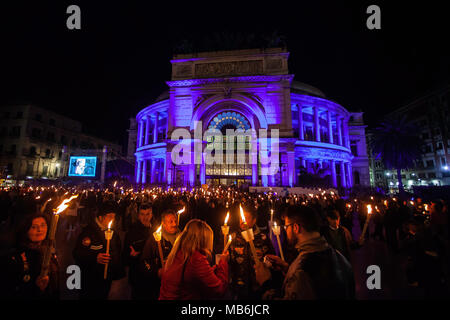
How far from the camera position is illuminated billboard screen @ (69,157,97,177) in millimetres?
29188

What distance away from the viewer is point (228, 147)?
29.7m

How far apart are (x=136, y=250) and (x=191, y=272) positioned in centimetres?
182

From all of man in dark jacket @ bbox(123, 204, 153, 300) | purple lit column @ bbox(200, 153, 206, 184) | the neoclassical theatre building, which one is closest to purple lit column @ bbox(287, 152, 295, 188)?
the neoclassical theatre building

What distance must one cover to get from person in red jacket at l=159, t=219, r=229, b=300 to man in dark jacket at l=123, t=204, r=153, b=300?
1.16 m

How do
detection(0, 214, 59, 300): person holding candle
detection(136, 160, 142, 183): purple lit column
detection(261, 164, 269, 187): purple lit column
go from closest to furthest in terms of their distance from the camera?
detection(0, 214, 59, 300): person holding candle, detection(261, 164, 269, 187): purple lit column, detection(136, 160, 142, 183): purple lit column

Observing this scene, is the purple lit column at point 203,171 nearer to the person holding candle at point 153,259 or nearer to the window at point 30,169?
the person holding candle at point 153,259

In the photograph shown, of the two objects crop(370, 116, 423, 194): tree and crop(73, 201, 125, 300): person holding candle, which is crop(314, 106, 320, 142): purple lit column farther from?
crop(73, 201, 125, 300): person holding candle

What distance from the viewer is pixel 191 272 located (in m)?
2.30

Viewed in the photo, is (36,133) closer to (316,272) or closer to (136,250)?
(136,250)

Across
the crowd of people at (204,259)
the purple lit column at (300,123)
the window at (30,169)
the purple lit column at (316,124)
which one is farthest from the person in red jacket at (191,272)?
the window at (30,169)

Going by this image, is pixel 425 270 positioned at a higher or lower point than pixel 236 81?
lower
